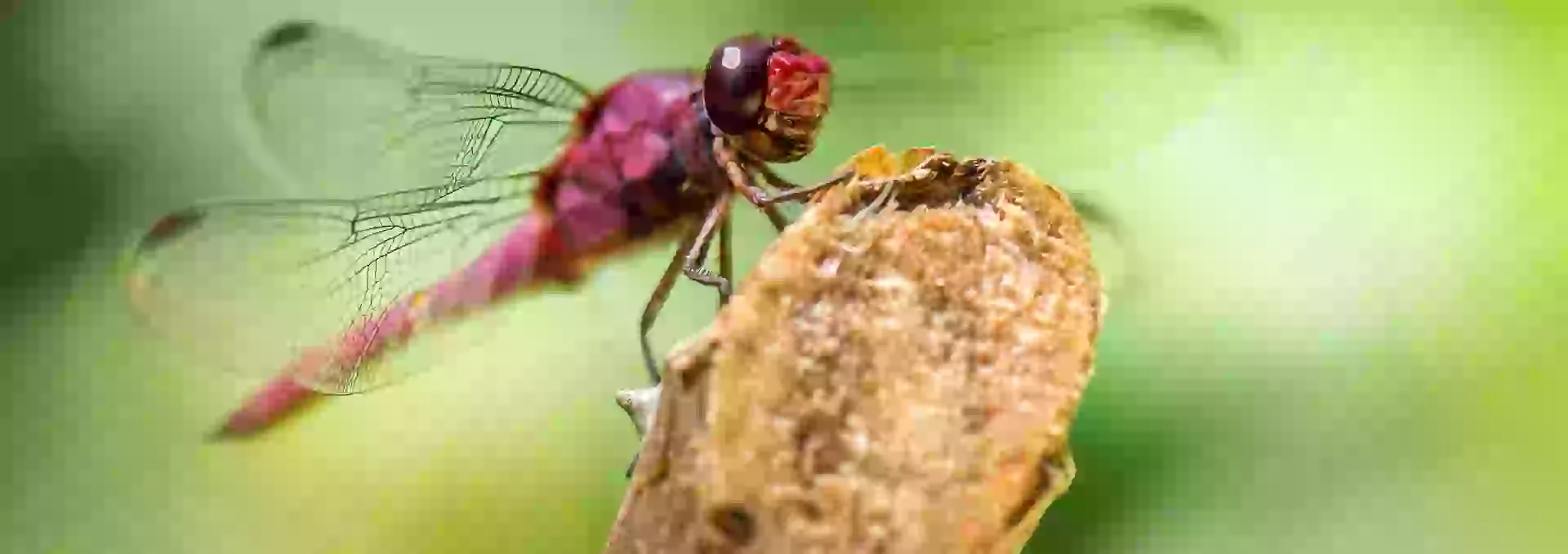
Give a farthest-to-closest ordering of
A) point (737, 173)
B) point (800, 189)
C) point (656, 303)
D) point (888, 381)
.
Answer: point (656, 303)
point (737, 173)
point (800, 189)
point (888, 381)

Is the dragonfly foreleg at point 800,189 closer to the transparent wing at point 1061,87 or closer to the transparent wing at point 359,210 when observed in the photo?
the transparent wing at point 1061,87

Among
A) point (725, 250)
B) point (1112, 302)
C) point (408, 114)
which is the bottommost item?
point (1112, 302)

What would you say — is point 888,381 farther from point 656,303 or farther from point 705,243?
point 656,303

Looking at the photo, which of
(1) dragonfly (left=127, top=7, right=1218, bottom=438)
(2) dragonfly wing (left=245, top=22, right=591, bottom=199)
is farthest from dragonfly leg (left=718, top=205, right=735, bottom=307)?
(2) dragonfly wing (left=245, top=22, right=591, bottom=199)

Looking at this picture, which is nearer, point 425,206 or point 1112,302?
point 425,206

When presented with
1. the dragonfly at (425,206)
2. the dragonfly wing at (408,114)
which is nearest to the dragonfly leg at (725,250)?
the dragonfly at (425,206)

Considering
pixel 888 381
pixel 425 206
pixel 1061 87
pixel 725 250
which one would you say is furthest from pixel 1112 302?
pixel 425 206
